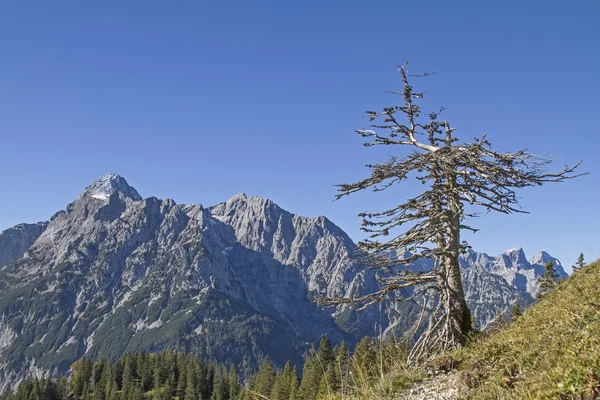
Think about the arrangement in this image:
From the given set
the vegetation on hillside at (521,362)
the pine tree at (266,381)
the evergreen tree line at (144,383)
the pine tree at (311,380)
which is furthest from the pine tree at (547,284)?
the evergreen tree line at (144,383)

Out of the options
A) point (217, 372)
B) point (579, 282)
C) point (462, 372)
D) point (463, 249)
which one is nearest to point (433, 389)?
point (462, 372)

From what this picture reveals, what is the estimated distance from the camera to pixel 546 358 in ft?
22.8

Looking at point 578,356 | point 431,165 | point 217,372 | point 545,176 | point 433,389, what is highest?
point 431,165

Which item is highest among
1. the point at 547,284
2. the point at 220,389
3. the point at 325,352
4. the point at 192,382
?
the point at 547,284

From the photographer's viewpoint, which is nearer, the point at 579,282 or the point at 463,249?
the point at 579,282

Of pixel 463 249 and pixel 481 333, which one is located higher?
pixel 463 249

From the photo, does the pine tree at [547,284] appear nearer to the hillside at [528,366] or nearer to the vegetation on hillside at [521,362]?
the vegetation on hillside at [521,362]

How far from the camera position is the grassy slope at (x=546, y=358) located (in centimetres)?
563

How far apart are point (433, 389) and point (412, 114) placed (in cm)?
918

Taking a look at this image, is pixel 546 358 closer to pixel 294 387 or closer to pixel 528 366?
pixel 528 366

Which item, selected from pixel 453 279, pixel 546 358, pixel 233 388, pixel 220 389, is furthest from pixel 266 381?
pixel 546 358

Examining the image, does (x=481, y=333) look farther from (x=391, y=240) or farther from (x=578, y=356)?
(x=578, y=356)

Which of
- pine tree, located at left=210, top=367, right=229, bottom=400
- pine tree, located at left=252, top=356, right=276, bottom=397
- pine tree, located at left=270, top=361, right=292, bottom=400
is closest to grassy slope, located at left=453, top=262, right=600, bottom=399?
pine tree, located at left=270, top=361, right=292, bottom=400

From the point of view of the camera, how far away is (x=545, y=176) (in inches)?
471
